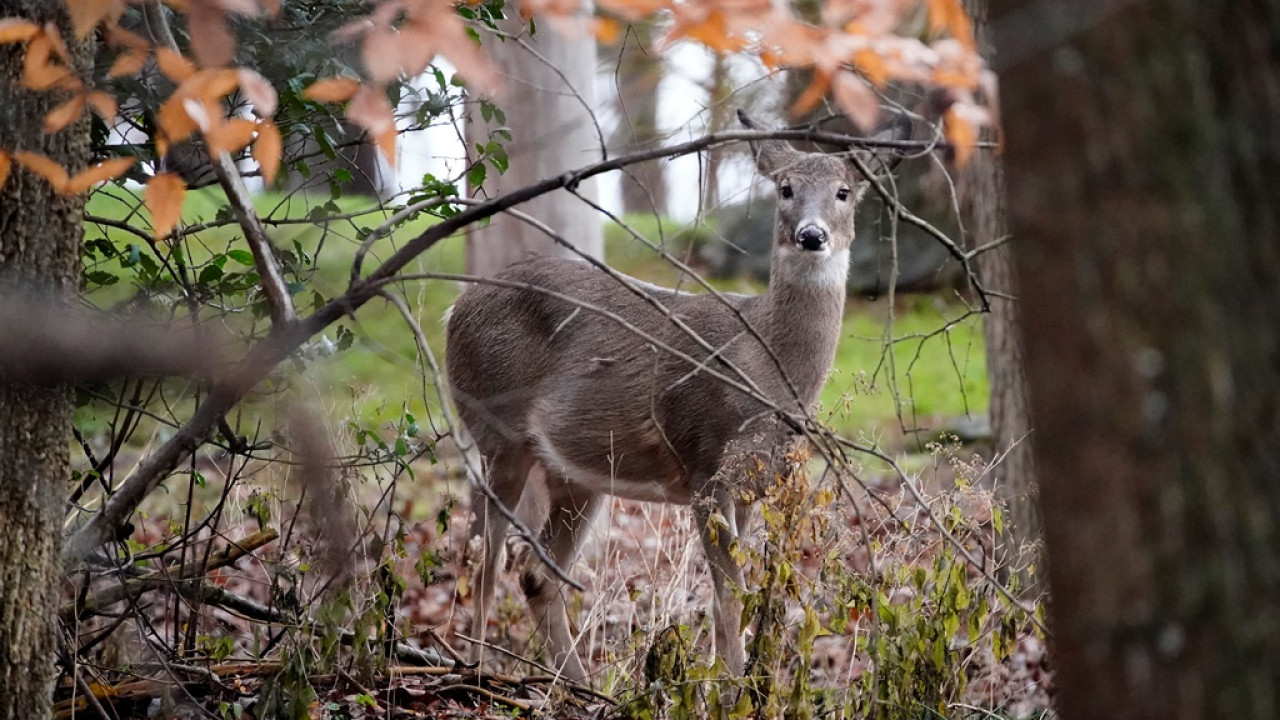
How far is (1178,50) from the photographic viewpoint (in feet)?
6.12

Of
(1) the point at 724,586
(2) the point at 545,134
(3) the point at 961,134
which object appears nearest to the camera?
(3) the point at 961,134

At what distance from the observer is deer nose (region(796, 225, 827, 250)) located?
5.89m

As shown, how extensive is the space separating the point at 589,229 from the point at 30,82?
621cm

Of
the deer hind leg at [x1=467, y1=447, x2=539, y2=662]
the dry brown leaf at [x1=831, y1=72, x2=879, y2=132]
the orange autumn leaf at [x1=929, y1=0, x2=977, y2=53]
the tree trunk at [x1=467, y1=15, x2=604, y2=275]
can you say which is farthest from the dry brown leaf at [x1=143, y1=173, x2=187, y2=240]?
the tree trunk at [x1=467, y1=15, x2=604, y2=275]

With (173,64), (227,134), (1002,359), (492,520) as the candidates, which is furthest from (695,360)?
(1002,359)

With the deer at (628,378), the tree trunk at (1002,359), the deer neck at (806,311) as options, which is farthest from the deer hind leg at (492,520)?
the tree trunk at (1002,359)

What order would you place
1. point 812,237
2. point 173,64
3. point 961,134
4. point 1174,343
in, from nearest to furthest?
1. point 1174,343
2. point 173,64
3. point 961,134
4. point 812,237

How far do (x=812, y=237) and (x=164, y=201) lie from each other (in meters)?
3.72

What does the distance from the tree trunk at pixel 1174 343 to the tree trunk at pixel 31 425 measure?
2.28 m

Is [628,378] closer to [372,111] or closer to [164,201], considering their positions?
[164,201]

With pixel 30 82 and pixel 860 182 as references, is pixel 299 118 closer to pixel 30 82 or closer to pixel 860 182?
pixel 30 82

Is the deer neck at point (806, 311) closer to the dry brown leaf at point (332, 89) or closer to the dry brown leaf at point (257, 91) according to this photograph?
the dry brown leaf at point (332, 89)

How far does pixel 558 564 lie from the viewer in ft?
21.5

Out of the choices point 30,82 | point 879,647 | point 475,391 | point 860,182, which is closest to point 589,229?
point 475,391
